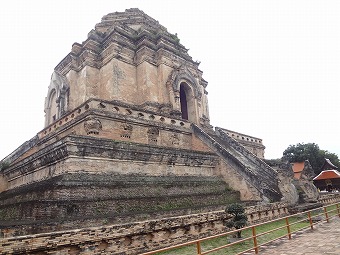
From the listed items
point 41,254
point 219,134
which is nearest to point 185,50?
point 219,134

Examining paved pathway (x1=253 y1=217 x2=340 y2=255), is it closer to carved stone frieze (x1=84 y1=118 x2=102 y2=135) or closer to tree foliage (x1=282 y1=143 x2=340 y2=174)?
carved stone frieze (x1=84 y1=118 x2=102 y2=135)

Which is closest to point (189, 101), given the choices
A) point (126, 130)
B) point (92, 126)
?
point (126, 130)

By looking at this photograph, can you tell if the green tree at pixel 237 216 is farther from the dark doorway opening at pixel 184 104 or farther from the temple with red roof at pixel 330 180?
the temple with red roof at pixel 330 180

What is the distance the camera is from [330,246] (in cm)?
683

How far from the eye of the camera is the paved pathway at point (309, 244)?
654 cm

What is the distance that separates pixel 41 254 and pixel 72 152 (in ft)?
12.0

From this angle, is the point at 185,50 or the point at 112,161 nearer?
the point at 112,161

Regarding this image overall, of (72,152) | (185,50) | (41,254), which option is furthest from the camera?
(185,50)

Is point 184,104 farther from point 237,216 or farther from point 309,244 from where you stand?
point 309,244

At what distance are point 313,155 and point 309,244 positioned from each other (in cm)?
3691

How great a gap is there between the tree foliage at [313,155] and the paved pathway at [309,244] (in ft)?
107

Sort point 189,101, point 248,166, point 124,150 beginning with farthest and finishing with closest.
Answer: point 189,101 → point 248,166 → point 124,150

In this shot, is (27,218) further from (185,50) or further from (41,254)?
(185,50)

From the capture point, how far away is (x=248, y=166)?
561 inches
